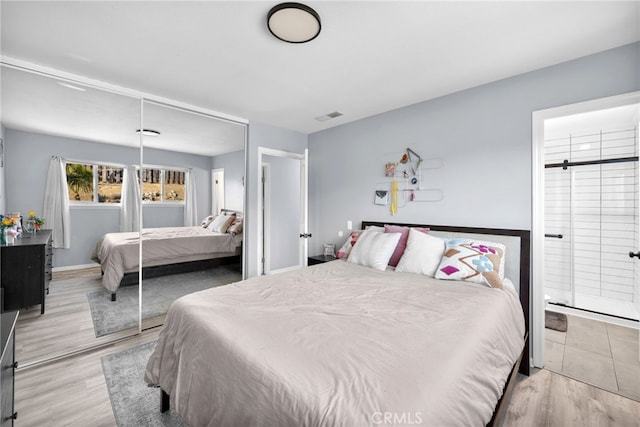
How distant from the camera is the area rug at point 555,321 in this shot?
2.96 metres

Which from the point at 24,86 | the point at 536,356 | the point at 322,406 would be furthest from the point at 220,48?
the point at 536,356

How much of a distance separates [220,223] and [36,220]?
1.63m

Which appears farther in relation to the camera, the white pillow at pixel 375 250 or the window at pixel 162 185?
the window at pixel 162 185

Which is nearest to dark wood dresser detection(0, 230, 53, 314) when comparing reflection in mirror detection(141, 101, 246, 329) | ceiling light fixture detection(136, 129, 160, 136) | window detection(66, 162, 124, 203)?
window detection(66, 162, 124, 203)

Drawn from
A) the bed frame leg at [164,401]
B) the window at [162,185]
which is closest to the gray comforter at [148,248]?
the window at [162,185]

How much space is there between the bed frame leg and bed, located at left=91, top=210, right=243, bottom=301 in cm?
160

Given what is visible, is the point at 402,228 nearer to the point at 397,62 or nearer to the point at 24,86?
the point at 397,62

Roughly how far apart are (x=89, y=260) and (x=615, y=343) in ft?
17.1

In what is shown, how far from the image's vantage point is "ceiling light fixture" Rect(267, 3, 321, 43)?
5.11 ft

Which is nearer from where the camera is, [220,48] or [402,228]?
[220,48]

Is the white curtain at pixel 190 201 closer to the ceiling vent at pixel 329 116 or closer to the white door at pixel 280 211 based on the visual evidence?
the white door at pixel 280 211

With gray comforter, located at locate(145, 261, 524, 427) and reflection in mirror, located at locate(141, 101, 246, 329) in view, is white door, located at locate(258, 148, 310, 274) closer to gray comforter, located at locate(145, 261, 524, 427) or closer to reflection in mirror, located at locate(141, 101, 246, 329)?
reflection in mirror, located at locate(141, 101, 246, 329)

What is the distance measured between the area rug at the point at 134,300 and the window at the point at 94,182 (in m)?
0.97

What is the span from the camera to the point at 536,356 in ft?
7.57
